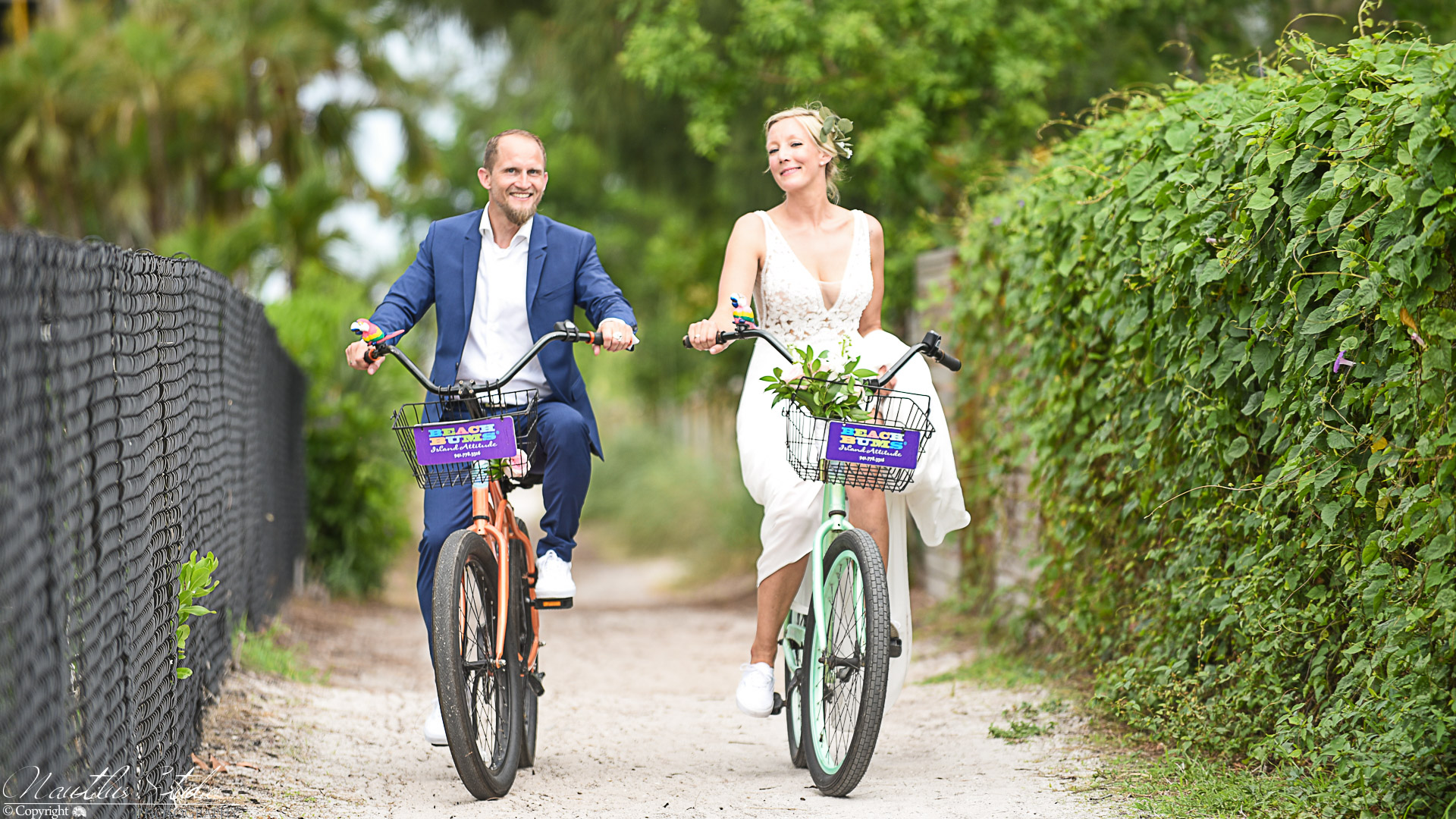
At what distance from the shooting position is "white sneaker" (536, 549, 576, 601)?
14.9 feet

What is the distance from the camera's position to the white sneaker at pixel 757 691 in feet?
14.8

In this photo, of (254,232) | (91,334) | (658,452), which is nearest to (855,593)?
(91,334)

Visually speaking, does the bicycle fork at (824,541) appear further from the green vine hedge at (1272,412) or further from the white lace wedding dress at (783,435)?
the green vine hedge at (1272,412)

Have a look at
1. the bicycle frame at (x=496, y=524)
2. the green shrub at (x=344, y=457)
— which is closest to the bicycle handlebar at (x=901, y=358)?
the bicycle frame at (x=496, y=524)

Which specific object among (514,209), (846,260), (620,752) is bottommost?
(620,752)

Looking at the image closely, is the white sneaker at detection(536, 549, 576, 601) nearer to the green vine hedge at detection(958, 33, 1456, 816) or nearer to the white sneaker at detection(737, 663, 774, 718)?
the white sneaker at detection(737, 663, 774, 718)

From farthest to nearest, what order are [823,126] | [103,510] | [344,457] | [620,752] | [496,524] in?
[344,457], [620,752], [823,126], [496,524], [103,510]

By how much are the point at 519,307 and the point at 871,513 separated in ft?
4.35

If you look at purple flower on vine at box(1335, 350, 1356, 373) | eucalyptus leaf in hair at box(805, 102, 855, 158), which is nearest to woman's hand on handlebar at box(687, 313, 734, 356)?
eucalyptus leaf in hair at box(805, 102, 855, 158)

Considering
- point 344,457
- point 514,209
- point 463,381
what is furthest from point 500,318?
point 344,457

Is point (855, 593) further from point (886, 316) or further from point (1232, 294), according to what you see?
point (886, 316)

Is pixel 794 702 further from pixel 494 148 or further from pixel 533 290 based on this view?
pixel 494 148

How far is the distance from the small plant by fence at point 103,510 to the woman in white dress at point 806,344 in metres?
1.71

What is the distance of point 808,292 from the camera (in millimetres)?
4738
